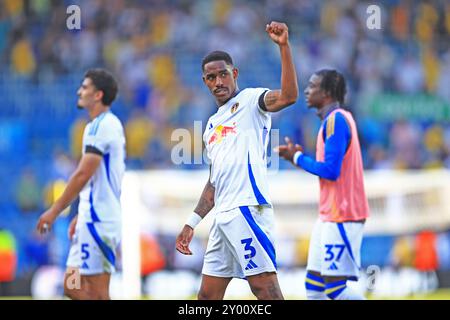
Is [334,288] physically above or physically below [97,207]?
below

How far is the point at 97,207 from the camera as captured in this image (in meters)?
8.28

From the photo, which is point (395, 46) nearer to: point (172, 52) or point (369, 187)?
point (172, 52)

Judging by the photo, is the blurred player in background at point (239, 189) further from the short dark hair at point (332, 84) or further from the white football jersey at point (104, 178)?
the short dark hair at point (332, 84)

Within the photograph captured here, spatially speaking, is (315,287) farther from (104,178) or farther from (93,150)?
(93,150)

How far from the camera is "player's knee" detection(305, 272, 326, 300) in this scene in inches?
328

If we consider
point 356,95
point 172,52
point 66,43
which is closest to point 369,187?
point 356,95

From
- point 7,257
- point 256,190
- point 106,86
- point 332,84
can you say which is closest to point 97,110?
point 106,86

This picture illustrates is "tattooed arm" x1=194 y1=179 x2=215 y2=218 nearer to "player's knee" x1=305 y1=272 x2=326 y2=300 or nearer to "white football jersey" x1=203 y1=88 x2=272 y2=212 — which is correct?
"white football jersey" x1=203 y1=88 x2=272 y2=212

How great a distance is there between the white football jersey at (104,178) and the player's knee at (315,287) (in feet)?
5.61

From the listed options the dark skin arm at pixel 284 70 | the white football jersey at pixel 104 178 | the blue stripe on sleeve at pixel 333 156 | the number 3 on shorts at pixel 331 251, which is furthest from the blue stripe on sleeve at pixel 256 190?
the white football jersey at pixel 104 178

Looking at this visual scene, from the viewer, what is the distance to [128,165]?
699 inches

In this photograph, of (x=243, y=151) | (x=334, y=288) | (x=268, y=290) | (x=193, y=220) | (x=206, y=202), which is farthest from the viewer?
(x=334, y=288)

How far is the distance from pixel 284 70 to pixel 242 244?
49.6 inches
